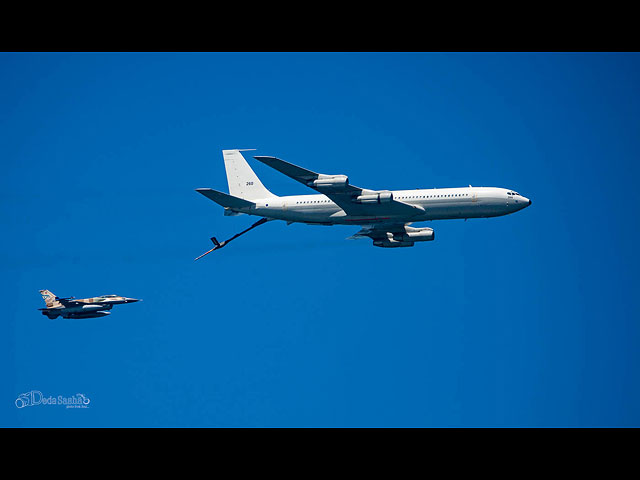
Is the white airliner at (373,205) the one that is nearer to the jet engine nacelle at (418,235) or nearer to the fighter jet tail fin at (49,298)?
the jet engine nacelle at (418,235)

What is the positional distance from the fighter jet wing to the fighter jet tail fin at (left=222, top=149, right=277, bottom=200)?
517cm

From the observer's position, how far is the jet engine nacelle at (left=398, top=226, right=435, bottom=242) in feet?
202

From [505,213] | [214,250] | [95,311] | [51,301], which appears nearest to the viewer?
[505,213]

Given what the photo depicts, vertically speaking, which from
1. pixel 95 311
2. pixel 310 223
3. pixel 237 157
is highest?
pixel 237 157

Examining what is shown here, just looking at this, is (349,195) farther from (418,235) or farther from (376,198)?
(418,235)

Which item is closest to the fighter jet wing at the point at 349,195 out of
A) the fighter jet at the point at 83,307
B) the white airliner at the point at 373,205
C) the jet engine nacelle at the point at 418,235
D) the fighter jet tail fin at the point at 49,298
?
the white airliner at the point at 373,205

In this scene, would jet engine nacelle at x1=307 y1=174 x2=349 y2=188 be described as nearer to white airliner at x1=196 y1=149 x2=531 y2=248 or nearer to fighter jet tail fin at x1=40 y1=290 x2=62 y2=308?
white airliner at x1=196 y1=149 x2=531 y2=248

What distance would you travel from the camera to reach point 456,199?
58.2m

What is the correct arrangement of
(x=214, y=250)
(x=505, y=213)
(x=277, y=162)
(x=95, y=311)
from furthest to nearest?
(x=95, y=311) → (x=214, y=250) → (x=505, y=213) → (x=277, y=162)

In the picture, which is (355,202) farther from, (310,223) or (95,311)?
(95,311)

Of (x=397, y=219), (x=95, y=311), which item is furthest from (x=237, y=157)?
(x=95, y=311)

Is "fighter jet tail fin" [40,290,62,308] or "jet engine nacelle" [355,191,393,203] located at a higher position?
"jet engine nacelle" [355,191,393,203]

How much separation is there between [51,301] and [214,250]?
2271 centimetres

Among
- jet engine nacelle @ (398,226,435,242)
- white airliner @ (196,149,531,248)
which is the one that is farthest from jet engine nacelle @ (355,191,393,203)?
jet engine nacelle @ (398,226,435,242)
